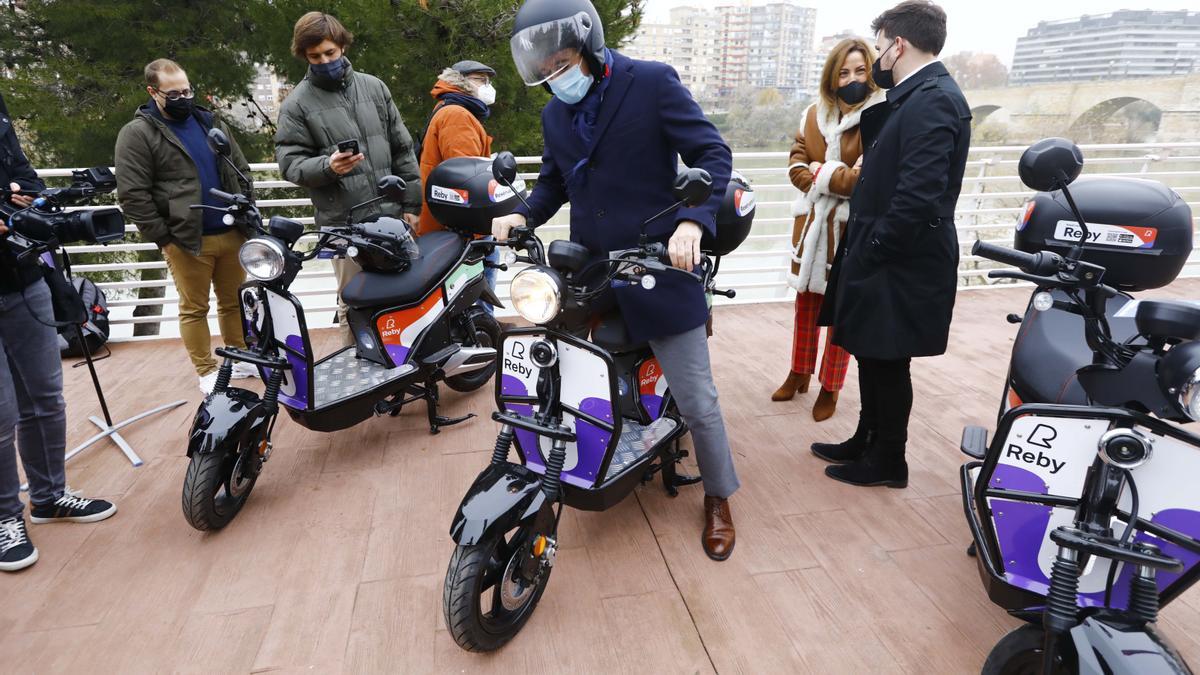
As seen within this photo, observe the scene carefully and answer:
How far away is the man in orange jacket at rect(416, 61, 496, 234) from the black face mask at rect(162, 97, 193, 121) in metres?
1.07

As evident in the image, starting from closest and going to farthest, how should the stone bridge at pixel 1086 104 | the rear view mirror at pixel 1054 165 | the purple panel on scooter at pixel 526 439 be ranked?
the rear view mirror at pixel 1054 165 → the purple panel on scooter at pixel 526 439 → the stone bridge at pixel 1086 104

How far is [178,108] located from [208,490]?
1871 mm

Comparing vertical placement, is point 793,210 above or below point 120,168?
below

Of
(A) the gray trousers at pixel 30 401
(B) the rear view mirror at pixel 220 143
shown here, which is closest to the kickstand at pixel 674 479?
(B) the rear view mirror at pixel 220 143

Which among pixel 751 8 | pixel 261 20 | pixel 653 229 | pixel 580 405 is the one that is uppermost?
pixel 751 8

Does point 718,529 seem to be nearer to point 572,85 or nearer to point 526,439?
point 526,439

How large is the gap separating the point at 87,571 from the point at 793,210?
10.3 ft

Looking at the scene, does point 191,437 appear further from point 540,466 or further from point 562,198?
point 562,198

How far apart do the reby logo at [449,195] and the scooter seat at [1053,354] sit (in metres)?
2.30

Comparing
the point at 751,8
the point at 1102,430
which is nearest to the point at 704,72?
the point at 751,8

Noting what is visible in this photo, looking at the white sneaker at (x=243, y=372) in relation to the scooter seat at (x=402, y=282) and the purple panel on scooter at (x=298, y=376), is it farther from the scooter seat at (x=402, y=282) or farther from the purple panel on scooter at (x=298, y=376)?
the purple panel on scooter at (x=298, y=376)

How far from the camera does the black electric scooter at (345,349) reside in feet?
7.53

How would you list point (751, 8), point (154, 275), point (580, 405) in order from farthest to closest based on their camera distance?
point (751, 8) → point (154, 275) → point (580, 405)

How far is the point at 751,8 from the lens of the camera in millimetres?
33062
